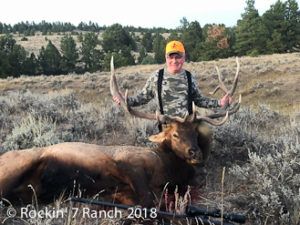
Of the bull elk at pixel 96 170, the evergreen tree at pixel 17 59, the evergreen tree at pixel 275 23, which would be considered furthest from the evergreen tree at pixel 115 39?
the bull elk at pixel 96 170

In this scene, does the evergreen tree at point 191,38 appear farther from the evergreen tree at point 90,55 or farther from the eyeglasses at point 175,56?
the eyeglasses at point 175,56

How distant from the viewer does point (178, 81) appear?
4.32 meters

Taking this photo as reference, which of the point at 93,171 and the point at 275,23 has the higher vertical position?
the point at 275,23

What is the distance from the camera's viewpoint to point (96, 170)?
→ 301cm

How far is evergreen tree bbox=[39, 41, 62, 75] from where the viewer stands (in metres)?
45.8

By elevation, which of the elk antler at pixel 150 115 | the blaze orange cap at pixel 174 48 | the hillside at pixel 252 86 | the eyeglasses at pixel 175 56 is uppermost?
the blaze orange cap at pixel 174 48

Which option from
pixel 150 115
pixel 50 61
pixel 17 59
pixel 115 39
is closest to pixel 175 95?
pixel 150 115

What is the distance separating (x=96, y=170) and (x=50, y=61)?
47.8 metres

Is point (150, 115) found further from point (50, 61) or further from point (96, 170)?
point (50, 61)

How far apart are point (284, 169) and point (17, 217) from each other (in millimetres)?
3176

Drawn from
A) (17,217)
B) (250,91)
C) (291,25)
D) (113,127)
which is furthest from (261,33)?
(17,217)

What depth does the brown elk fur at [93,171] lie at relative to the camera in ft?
9.43

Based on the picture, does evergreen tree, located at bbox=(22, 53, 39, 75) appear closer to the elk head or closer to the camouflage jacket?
the camouflage jacket

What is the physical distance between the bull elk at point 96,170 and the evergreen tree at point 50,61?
46651 millimetres
